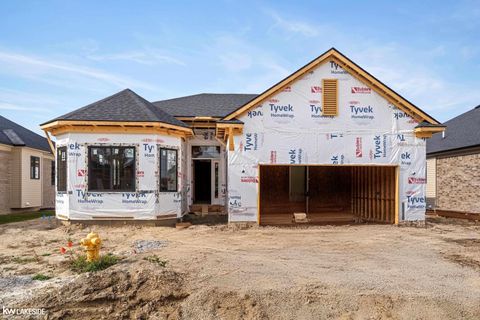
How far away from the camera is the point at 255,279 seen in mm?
6188

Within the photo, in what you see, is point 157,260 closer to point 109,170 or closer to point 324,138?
point 109,170

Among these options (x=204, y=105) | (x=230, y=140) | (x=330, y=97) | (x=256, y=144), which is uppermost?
(x=204, y=105)

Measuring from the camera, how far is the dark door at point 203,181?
646 inches

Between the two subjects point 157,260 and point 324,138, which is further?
point 324,138

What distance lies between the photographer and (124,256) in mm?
7938

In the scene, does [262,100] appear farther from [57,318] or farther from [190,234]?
[57,318]

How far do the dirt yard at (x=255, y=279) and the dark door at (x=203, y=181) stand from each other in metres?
6.02

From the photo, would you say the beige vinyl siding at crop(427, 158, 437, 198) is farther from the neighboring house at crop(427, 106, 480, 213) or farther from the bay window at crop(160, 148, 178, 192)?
the bay window at crop(160, 148, 178, 192)

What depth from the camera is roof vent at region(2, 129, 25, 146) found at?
1880 centimetres

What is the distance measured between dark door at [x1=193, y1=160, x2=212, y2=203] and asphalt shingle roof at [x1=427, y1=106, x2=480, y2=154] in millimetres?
13834

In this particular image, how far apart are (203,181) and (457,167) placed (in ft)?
47.2

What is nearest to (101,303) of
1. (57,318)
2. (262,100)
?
(57,318)

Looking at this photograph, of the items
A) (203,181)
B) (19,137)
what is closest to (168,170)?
(203,181)

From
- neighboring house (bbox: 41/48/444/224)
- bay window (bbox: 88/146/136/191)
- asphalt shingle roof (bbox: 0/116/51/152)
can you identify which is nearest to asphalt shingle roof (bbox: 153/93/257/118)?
neighboring house (bbox: 41/48/444/224)
